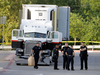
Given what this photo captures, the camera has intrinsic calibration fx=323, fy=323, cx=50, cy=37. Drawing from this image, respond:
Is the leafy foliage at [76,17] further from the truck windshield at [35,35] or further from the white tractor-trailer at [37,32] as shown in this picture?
the truck windshield at [35,35]

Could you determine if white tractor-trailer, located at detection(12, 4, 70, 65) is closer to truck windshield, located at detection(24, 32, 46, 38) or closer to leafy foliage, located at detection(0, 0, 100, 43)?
truck windshield, located at detection(24, 32, 46, 38)

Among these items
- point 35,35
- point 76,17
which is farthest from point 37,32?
point 76,17

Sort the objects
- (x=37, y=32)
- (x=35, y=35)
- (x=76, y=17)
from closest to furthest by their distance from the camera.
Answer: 1. (x=35, y=35)
2. (x=37, y=32)
3. (x=76, y=17)

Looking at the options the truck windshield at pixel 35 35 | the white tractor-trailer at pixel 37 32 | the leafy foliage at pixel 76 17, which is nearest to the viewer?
the white tractor-trailer at pixel 37 32

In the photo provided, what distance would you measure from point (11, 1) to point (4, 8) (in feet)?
7.04

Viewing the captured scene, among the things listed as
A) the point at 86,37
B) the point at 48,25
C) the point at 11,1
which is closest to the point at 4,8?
the point at 11,1

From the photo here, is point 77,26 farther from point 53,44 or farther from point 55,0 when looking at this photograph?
point 53,44

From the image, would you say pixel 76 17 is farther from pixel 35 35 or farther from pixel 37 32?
pixel 35 35

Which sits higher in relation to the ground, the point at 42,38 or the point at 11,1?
the point at 11,1

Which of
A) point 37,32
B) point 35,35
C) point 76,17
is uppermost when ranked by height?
point 76,17

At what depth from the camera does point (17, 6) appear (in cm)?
4578

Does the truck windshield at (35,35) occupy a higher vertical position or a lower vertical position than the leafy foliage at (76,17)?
lower

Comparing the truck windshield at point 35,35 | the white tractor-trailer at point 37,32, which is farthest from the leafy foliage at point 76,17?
the truck windshield at point 35,35

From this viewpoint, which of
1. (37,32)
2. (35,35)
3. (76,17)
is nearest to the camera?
(35,35)
